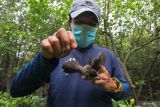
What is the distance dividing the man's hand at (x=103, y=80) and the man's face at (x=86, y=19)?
45cm

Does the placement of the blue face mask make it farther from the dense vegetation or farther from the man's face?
the dense vegetation

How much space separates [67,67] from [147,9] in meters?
6.29

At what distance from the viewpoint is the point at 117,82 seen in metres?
2.16

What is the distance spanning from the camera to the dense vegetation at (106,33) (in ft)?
23.1

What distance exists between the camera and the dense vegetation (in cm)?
705

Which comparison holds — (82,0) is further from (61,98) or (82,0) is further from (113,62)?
(61,98)

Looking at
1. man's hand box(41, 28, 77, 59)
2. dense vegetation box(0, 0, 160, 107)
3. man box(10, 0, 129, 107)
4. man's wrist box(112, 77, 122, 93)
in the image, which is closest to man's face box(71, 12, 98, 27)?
man box(10, 0, 129, 107)

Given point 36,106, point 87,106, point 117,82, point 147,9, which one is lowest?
point 36,106

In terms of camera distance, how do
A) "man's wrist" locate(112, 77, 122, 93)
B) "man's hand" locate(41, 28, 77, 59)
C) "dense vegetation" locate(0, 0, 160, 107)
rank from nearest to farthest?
"man's hand" locate(41, 28, 77, 59), "man's wrist" locate(112, 77, 122, 93), "dense vegetation" locate(0, 0, 160, 107)

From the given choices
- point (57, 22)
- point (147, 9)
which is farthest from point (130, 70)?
point (57, 22)

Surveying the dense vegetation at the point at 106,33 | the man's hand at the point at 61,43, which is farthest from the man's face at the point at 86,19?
the dense vegetation at the point at 106,33

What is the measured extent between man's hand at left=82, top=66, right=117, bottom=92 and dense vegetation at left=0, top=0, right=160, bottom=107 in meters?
2.97

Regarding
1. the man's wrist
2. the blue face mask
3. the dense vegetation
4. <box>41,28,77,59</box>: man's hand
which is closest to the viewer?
<box>41,28,77,59</box>: man's hand

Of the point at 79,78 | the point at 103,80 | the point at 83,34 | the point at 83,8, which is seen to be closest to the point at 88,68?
the point at 103,80
